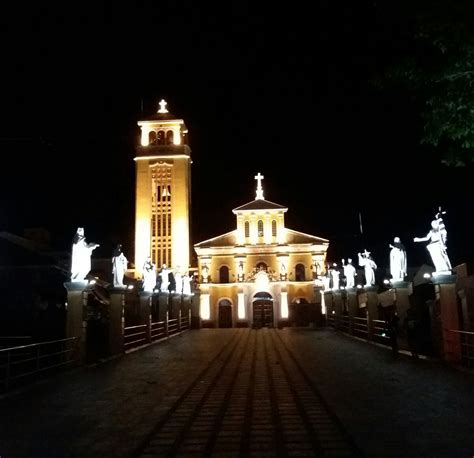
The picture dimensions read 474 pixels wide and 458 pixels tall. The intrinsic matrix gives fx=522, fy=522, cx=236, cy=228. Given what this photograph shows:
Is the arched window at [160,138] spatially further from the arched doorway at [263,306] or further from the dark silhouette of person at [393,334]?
the dark silhouette of person at [393,334]

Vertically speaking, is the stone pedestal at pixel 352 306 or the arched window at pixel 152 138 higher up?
the arched window at pixel 152 138

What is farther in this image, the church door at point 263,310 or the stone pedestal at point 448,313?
the church door at point 263,310

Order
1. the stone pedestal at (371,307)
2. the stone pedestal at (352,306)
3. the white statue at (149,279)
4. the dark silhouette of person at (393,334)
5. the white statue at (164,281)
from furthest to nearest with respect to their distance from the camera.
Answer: the white statue at (164,281) < the stone pedestal at (352,306) < the white statue at (149,279) < the stone pedestal at (371,307) < the dark silhouette of person at (393,334)

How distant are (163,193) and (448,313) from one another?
4685cm

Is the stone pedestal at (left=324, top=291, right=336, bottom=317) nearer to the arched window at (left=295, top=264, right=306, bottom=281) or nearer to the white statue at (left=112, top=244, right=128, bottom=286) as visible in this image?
the arched window at (left=295, top=264, right=306, bottom=281)

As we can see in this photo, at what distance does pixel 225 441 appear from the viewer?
6395mm

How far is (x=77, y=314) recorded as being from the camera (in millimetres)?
14359

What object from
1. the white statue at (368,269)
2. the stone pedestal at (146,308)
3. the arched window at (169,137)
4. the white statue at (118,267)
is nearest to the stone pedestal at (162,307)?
the stone pedestal at (146,308)

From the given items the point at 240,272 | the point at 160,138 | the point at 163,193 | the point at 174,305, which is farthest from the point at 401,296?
the point at 160,138

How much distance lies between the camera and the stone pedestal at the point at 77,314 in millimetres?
14195

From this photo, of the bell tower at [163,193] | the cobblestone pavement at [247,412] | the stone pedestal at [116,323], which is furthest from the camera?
the bell tower at [163,193]

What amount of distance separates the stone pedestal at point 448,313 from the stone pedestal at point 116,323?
997 centimetres

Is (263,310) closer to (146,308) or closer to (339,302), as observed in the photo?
(339,302)

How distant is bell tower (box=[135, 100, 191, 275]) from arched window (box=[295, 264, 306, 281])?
38.5 ft
